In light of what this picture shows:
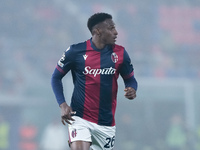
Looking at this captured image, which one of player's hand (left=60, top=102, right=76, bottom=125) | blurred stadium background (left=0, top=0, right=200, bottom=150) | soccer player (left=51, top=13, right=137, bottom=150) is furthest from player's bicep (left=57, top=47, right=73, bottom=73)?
blurred stadium background (left=0, top=0, right=200, bottom=150)

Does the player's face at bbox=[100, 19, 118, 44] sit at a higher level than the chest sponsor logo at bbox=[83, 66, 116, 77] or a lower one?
higher

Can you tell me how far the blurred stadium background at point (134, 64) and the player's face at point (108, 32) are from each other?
1057 cm

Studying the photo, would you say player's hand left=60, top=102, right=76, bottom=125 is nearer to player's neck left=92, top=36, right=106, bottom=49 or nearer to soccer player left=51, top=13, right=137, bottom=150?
soccer player left=51, top=13, right=137, bottom=150

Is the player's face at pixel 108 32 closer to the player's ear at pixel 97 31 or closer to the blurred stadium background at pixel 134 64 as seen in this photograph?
the player's ear at pixel 97 31

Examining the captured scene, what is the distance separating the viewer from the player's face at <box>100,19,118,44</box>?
521cm

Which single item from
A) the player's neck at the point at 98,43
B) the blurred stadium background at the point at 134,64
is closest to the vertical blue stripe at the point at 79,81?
the player's neck at the point at 98,43

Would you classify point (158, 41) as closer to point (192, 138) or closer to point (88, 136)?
point (192, 138)

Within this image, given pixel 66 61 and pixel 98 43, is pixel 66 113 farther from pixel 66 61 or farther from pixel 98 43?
pixel 98 43

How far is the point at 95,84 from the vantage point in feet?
16.8

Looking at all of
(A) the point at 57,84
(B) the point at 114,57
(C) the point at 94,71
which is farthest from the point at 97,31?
(A) the point at 57,84

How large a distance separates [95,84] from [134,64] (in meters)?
13.0

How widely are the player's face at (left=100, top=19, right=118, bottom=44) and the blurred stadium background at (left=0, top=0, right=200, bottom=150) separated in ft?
34.7

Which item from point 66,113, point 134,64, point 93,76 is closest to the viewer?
point 66,113

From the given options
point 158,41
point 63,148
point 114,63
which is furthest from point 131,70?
point 158,41
